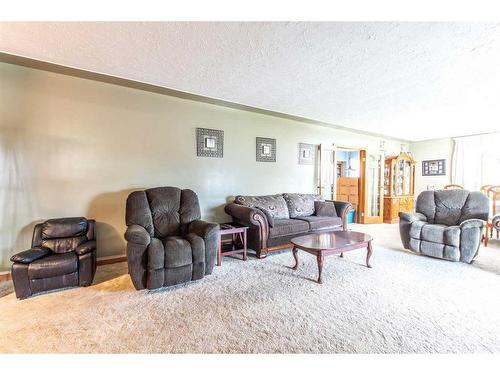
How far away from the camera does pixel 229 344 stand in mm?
1570

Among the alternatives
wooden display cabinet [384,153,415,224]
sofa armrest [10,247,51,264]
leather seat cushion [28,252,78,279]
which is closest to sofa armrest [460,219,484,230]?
wooden display cabinet [384,153,415,224]

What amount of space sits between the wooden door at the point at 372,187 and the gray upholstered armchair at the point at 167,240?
4871mm

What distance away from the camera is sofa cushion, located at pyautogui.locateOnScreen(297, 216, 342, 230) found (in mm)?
3889

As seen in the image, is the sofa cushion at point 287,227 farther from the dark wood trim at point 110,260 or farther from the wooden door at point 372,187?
the wooden door at point 372,187

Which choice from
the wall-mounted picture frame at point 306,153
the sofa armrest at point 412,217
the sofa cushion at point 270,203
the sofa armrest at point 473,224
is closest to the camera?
the sofa armrest at point 473,224

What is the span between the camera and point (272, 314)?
1939 millimetres

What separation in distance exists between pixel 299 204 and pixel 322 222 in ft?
1.90

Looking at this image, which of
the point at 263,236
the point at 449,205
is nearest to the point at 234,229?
the point at 263,236

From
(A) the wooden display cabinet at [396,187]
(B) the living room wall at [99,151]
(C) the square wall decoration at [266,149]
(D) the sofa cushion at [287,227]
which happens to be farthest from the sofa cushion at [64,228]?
(A) the wooden display cabinet at [396,187]

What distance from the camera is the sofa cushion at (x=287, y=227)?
11.4 feet

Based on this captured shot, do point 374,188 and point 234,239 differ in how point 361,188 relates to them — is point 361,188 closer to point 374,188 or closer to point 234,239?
point 374,188
